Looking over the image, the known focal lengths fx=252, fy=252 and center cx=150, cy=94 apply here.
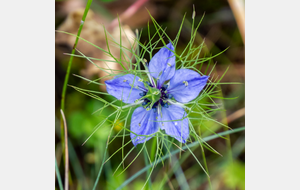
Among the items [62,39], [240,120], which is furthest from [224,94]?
[62,39]

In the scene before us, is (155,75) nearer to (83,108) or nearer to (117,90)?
(117,90)

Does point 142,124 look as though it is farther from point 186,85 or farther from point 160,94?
point 186,85

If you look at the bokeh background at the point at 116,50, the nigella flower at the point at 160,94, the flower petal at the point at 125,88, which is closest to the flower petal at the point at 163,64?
the nigella flower at the point at 160,94

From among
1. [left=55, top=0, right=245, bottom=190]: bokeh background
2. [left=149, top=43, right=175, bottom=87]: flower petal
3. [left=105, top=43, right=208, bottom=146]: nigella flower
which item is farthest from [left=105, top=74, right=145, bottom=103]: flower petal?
[left=55, top=0, right=245, bottom=190]: bokeh background

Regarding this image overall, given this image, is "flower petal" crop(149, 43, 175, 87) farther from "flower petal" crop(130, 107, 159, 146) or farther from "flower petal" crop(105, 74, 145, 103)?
"flower petal" crop(130, 107, 159, 146)

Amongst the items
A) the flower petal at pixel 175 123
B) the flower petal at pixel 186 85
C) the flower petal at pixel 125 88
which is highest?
the flower petal at pixel 125 88

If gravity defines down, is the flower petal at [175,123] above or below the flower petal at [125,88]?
below

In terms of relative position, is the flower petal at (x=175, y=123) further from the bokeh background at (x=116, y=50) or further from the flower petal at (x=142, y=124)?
the bokeh background at (x=116, y=50)

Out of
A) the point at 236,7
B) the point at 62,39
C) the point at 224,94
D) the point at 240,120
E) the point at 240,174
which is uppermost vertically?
the point at 62,39
